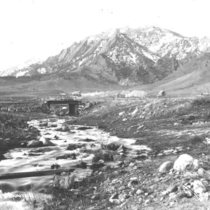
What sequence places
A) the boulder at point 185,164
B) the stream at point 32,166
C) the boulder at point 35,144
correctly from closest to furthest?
the boulder at point 185,164 < the stream at point 32,166 < the boulder at point 35,144

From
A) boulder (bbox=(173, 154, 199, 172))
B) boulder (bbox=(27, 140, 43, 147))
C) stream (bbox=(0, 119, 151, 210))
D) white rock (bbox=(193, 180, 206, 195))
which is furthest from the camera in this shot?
boulder (bbox=(27, 140, 43, 147))

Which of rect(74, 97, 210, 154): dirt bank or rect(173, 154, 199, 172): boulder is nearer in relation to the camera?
rect(173, 154, 199, 172): boulder

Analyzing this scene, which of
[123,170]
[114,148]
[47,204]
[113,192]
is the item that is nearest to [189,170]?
[113,192]

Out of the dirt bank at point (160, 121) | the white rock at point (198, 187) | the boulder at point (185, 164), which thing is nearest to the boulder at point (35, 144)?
the dirt bank at point (160, 121)

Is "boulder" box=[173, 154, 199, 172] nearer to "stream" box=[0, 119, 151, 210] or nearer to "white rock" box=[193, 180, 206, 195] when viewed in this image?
"white rock" box=[193, 180, 206, 195]

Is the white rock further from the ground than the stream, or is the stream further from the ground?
the white rock

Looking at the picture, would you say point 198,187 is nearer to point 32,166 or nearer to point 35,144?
point 32,166

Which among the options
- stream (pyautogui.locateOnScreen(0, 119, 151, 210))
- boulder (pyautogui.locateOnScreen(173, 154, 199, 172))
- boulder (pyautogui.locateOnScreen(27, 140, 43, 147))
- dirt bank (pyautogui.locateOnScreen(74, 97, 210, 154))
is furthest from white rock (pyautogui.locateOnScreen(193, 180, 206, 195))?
boulder (pyautogui.locateOnScreen(27, 140, 43, 147))

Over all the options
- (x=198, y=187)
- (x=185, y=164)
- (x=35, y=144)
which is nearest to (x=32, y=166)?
(x=35, y=144)

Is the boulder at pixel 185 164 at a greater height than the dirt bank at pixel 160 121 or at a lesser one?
greater

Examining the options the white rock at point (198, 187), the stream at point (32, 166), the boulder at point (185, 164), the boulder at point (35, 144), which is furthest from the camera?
the boulder at point (35, 144)

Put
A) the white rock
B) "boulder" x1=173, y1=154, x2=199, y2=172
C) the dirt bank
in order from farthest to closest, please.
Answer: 1. the dirt bank
2. "boulder" x1=173, y1=154, x2=199, y2=172
3. the white rock

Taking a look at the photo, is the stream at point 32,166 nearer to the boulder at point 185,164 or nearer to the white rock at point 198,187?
the boulder at point 185,164
